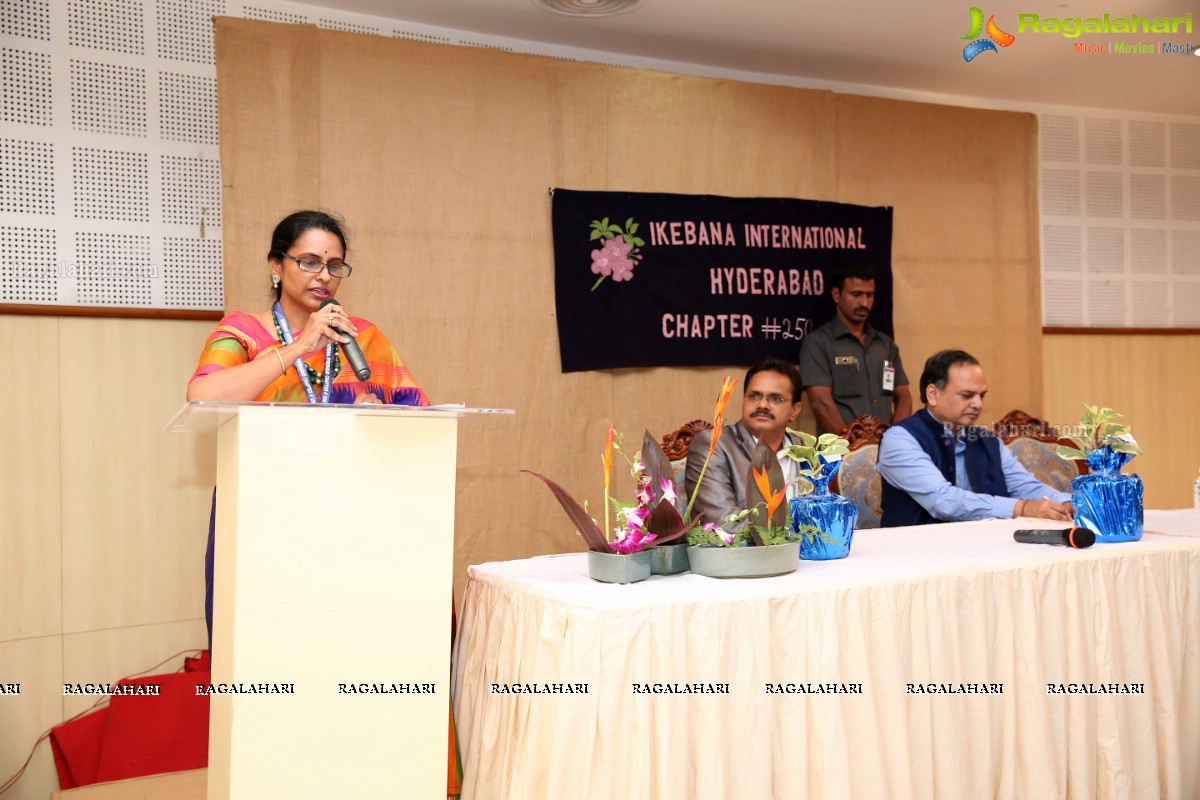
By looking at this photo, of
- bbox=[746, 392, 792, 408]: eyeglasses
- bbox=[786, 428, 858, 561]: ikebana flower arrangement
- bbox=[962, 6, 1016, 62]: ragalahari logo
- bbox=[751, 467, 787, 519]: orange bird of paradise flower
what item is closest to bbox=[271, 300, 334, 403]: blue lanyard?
bbox=[751, 467, 787, 519]: orange bird of paradise flower

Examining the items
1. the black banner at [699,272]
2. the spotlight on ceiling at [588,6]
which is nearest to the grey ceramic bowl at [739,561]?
the black banner at [699,272]

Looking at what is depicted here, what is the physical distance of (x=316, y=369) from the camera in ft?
7.02

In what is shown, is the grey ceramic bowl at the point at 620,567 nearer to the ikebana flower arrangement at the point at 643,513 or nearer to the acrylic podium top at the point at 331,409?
the ikebana flower arrangement at the point at 643,513

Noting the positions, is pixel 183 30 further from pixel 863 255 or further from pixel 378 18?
pixel 863 255

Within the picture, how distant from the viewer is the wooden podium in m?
1.51

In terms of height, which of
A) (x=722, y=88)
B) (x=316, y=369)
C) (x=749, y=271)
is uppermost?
(x=722, y=88)

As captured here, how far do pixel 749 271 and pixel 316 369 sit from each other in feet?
9.16

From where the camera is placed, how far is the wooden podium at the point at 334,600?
151 centimetres

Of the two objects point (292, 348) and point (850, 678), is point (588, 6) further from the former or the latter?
point (850, 678)

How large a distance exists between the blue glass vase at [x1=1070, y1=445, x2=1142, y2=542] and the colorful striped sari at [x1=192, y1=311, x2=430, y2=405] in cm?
165

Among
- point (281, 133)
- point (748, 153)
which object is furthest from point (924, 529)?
point (281, 133)

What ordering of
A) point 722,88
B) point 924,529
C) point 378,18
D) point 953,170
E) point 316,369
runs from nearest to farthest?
1. point 316,369
2. point 924,529
3. point 378,18
4. point 722,88
5. point 953,170

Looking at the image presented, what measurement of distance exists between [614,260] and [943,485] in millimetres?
1776

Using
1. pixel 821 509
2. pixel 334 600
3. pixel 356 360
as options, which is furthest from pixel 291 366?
pixel 821 509
